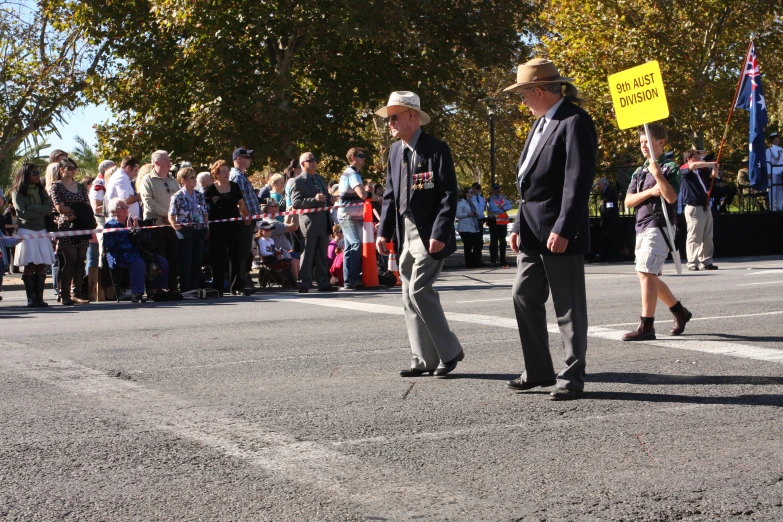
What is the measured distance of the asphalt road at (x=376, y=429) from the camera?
432 cm

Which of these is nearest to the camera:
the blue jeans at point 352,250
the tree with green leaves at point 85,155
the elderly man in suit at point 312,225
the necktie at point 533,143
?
the necktie at point 533,143

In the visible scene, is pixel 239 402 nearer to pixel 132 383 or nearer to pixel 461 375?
pixel 132 383

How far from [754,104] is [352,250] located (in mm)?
9248

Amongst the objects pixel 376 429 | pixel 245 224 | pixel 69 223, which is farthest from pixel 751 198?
pixel 376 429

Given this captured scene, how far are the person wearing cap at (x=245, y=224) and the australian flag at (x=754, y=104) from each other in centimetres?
989

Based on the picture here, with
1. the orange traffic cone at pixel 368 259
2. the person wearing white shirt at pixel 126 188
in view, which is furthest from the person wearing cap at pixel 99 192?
the orange traffic cone at pixel 368 259

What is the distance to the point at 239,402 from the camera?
21.2 ft

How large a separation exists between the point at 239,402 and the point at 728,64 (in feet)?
107

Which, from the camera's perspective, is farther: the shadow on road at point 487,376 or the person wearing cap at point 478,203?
the person wearing cap at point 478,203

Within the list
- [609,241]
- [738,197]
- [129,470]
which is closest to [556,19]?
[738,197]

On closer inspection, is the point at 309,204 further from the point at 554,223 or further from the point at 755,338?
the point at 554,223

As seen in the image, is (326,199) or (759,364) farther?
(326,199)

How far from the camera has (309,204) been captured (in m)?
15.3

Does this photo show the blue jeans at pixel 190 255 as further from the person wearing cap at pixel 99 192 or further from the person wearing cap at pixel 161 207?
the person wearing cap at pixel 99 192
